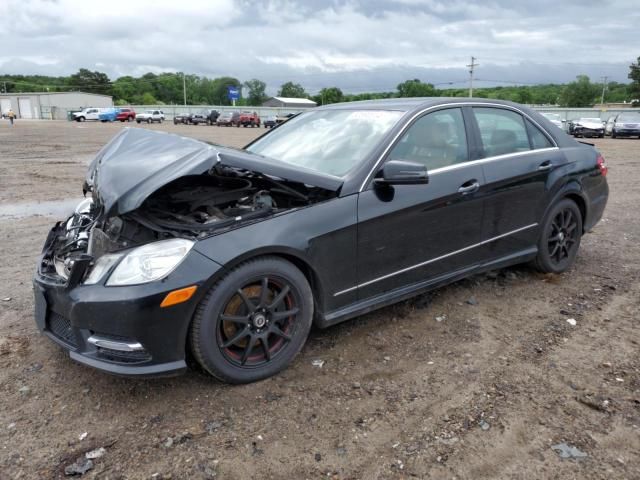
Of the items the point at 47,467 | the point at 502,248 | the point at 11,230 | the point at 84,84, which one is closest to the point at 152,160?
the point at 47,467

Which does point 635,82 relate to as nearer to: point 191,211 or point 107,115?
point 107,115

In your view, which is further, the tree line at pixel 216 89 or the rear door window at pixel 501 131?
the tree line at pixel 216 89

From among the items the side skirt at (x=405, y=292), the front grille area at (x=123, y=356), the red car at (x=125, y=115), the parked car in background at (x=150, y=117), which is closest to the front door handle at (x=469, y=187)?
the side skirt at (x=405, y=292)

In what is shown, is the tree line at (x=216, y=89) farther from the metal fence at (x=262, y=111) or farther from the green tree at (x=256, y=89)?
the metal fence at (x=262, y=111)

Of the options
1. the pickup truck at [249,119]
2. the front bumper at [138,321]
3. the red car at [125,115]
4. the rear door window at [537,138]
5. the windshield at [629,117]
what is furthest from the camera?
the red car at [125,115]

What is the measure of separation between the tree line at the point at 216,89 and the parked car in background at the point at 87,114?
39176mm

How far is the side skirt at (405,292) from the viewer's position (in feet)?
10.9

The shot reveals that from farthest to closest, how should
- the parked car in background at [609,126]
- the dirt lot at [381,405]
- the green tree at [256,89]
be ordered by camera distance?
the green tree at [256,89] < the parked car in background at [609,126] < the dirt lot at [381,405]

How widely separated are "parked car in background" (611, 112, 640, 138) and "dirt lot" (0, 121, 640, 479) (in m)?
30.2

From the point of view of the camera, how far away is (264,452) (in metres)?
2.50

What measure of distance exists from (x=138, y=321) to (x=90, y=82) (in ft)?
441

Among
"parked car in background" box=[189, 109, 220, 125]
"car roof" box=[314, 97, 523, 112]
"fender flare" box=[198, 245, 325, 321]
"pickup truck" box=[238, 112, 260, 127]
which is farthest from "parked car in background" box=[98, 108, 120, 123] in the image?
"fender flare" box=[198, 245, 325, 321]

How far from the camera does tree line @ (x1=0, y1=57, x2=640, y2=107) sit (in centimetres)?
9925

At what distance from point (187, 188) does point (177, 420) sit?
1.39 m
